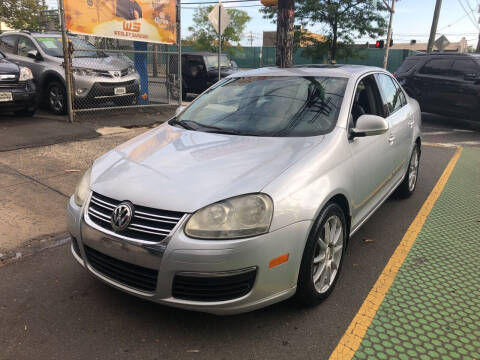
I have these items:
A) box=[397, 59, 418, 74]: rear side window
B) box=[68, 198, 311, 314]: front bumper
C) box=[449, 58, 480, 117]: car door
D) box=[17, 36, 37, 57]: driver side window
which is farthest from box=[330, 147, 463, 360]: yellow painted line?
box=[17, 36, 37, 57]: driver side window

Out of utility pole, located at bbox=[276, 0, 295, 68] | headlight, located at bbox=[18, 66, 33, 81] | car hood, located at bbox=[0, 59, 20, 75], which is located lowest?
headlight, located at bbox=[18, 66, 33, 81]

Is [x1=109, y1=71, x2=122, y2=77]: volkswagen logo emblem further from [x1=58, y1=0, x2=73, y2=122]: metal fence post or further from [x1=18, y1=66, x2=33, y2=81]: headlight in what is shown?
[x1=18, y1=66, x2=33, y2=81]: headlight

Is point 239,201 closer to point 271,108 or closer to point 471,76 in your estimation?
point 271,108

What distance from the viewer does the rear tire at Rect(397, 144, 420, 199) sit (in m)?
4.85

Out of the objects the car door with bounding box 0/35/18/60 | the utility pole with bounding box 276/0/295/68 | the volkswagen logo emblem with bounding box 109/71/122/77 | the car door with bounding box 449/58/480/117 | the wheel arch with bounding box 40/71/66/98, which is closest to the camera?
the utility pole with bounding box 276/0/295/68

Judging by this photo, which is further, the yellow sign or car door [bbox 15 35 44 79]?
car door [bbox 15 35 44 79]

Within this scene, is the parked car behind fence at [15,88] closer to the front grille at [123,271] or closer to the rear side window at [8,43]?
the rear side window at [8,43]

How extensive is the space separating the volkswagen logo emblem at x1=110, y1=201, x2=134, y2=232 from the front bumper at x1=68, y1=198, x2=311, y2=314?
0.07 metres

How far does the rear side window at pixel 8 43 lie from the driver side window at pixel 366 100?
8723 mm

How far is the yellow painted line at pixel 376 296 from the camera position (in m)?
2.38

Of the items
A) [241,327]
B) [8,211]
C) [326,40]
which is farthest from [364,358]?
[326,40]

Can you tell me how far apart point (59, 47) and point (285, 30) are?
506cm

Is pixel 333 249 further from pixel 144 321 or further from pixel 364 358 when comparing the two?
pixel 144 321

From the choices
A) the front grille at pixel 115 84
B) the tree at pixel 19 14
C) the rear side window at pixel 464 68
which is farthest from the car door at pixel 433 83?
the tree at pixel 19 14
